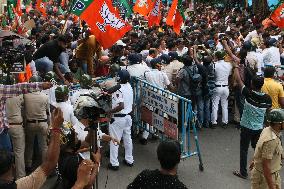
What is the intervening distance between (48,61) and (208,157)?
3.82 metres

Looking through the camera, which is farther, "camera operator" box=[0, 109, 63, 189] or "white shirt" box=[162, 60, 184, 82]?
"white shirt" box=[162, 60, 184, 82]

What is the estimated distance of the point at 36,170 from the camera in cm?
388

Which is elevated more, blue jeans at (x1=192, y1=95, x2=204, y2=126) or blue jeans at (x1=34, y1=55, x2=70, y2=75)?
blue jeans at (x1=34, y1=55, x2=70, y2=75)

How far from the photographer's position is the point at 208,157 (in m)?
9.00

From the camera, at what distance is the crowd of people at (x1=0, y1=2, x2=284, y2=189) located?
3.92 meters

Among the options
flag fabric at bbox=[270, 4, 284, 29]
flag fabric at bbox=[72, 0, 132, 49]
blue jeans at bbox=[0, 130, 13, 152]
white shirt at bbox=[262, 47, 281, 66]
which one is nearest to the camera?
blue jeans at bbox=[0, 130, 13, 152]

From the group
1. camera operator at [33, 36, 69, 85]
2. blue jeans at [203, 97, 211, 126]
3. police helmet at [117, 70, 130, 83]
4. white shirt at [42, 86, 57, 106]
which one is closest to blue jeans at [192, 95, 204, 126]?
blue jeans at [203, 97, 211, 126]

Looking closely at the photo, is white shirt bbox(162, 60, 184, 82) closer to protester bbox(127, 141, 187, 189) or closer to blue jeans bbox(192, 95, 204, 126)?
blue jeans bbox(192, 95, 204, 126)

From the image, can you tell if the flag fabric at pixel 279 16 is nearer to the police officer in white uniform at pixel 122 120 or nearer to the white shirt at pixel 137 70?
the white shirt at pixel 137 70

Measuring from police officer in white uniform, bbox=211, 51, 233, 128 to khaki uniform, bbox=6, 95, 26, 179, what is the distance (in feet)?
15.3

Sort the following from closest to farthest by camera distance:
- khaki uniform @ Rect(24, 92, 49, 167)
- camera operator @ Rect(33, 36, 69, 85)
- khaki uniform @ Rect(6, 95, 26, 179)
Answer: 1. khaki uniform @ Rect(6, 95, 26, 179)
2. khaki uniform @ Rect(24, 92, 49, 167)
3. camera operator @ Rect(33, 36, 69, 85)

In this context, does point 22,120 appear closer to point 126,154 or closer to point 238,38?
point 126,154

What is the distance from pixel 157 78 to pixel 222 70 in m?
1.80

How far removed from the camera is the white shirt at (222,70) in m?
10.3
